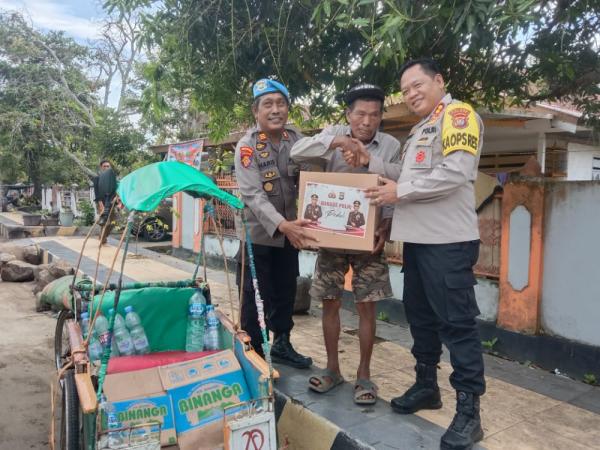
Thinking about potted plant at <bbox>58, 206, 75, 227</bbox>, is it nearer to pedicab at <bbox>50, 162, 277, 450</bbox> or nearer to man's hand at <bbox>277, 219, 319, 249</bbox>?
pedicab at <bbox>50, 162, 277, 450</bbox>

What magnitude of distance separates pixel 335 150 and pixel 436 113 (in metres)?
0.66

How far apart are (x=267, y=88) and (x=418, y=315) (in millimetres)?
1681

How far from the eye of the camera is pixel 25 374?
453cm

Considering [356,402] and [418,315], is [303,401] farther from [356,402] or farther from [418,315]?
[418,315]

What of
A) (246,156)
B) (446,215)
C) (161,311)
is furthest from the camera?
(161,311)

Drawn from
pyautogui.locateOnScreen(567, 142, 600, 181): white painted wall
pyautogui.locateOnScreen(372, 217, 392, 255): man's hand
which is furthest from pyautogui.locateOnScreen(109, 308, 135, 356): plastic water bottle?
pyautogui.locateOnScreen(567, 142, 600, 181): white painted wall

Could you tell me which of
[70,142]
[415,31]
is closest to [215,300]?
[415,31]

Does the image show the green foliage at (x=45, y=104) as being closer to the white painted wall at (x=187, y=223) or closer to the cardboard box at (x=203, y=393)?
the white painted wall at (x=187, y=223)

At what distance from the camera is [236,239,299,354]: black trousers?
3.43 metres

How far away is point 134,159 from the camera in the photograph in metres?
14.8

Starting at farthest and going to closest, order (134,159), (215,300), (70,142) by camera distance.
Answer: (70,142) < (134,159) < (215,300)

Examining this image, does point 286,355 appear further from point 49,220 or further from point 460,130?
point 49,220

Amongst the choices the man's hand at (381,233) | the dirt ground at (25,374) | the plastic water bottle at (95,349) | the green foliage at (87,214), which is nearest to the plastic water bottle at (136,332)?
the plastic water bottle at (95,349)

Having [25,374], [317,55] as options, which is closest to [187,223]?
[25,374]
